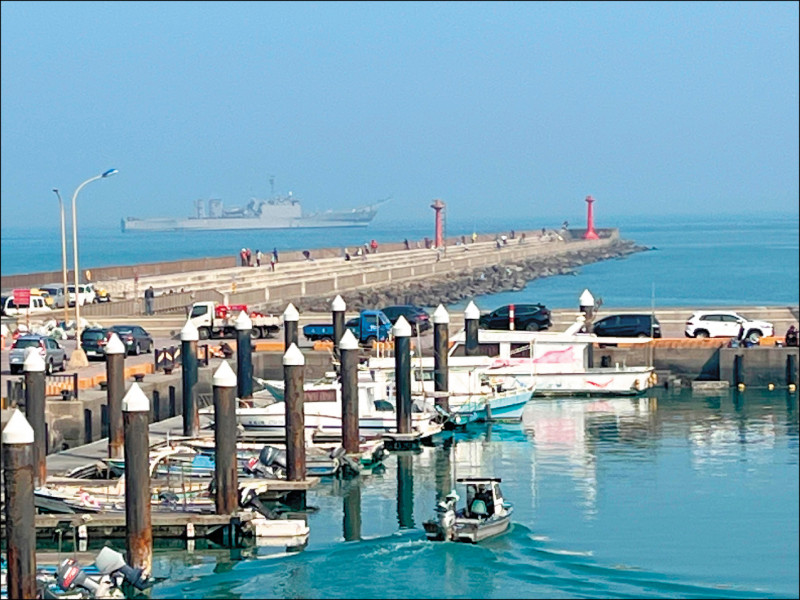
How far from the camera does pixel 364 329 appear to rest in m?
54.4

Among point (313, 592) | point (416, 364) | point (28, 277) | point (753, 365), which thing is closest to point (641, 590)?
point (313, 592)

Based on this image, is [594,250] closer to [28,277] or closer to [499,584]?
[28,277]

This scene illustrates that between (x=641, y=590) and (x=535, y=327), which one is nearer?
(x=641, y=590)

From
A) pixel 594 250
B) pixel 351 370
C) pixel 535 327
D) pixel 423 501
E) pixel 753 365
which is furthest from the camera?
pixel 594 250

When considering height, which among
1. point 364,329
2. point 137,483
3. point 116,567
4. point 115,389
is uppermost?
point 364,329

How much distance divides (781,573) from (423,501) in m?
9.65

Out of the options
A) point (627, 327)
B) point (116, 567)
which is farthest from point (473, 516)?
point (627, 327)

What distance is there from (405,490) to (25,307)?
32173mm

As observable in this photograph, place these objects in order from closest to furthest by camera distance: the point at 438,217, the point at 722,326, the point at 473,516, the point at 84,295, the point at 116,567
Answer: the point at 116,567 < the point at 473,516 < the point at 722,326 < the point at 84,295 < the point at 438,217

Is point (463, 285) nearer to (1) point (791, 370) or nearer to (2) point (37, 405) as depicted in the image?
(1) point (791, 370)

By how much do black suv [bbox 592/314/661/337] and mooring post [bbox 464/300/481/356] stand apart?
7.51 meters

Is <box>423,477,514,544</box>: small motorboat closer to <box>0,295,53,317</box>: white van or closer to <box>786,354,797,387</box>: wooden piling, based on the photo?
<box>786,354,797,387</box>: wooden piling

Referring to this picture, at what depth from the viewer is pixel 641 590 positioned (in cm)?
2719

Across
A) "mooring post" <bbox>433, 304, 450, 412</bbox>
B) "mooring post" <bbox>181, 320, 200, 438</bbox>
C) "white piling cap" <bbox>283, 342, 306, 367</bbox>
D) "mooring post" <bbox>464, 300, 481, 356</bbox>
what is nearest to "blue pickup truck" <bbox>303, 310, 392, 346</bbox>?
"mooring post" <bbox>464, 300, 481, 356</bbox>
